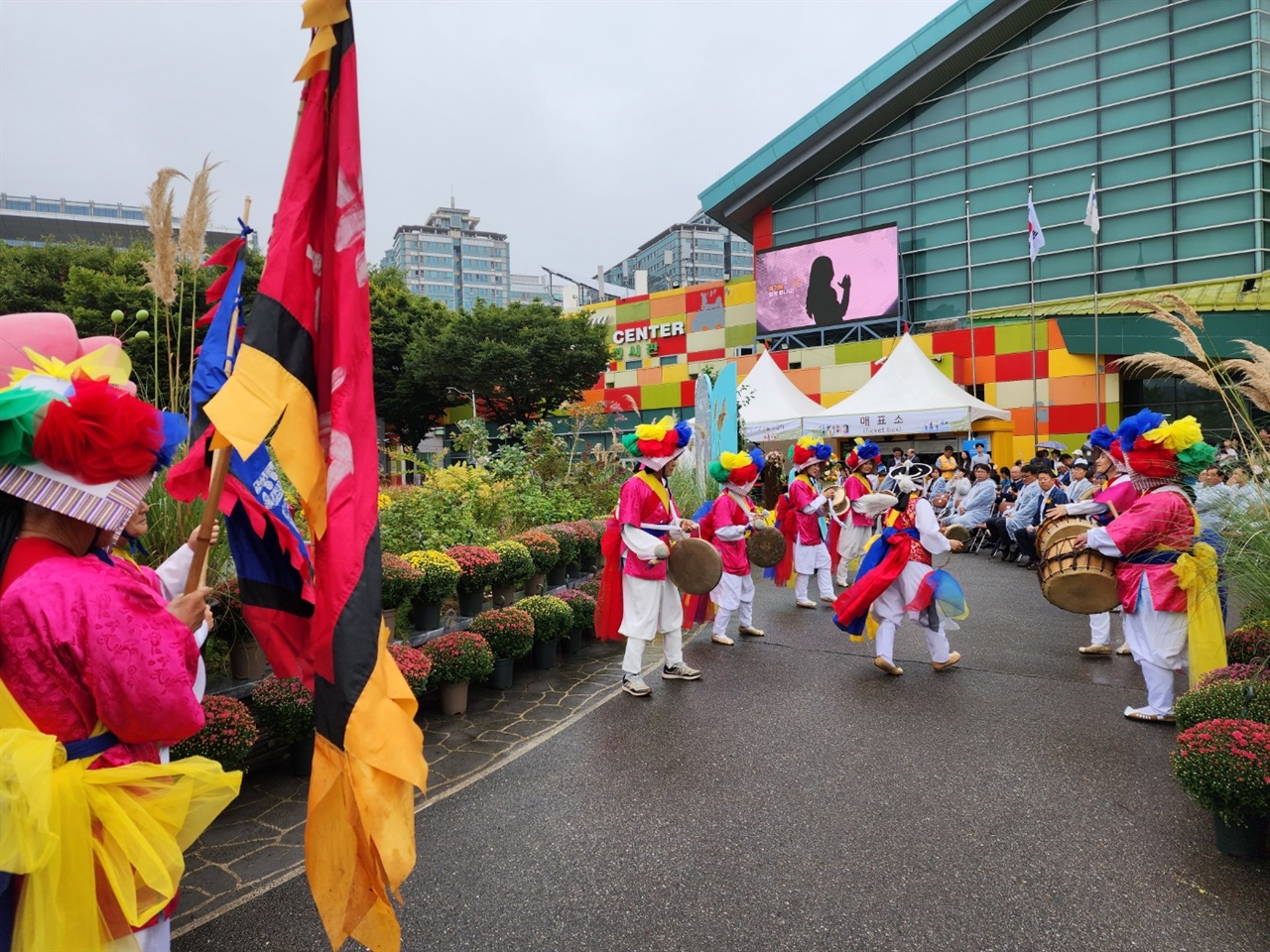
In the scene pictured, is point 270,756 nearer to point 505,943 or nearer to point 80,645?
point 505,943

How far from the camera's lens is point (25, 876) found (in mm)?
1562

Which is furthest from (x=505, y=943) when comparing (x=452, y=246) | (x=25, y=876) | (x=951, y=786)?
(x=452, y=246)

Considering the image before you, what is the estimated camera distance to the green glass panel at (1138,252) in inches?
839

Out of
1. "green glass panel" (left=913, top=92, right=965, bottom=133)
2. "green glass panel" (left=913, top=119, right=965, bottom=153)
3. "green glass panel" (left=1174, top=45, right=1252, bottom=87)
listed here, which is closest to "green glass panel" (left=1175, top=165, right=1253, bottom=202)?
"green glass panel" (left=1174, top=45, right=1252, bottom=87)

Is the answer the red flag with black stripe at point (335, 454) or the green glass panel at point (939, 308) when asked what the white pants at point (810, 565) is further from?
the green glass panel at point (939, 308)

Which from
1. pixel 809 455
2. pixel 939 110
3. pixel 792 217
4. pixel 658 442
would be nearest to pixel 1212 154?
pixel 939 110

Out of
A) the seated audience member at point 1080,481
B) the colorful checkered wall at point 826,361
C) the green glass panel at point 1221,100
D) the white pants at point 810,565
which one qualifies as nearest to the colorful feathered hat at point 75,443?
the white pants at point 810,565

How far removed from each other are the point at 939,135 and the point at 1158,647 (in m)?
25.3

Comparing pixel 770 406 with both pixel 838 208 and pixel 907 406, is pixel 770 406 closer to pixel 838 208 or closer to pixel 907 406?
pixel 907 406

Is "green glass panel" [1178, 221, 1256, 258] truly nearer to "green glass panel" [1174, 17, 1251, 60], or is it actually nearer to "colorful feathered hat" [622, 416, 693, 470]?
"green glass panel" [1174, 17, 1251, 60]

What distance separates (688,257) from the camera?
4414 inches

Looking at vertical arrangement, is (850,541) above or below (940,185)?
below

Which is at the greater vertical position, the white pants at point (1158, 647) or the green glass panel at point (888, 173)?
the green glass panel at point (888, 173)

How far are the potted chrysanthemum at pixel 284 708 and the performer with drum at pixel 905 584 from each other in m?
4.10
